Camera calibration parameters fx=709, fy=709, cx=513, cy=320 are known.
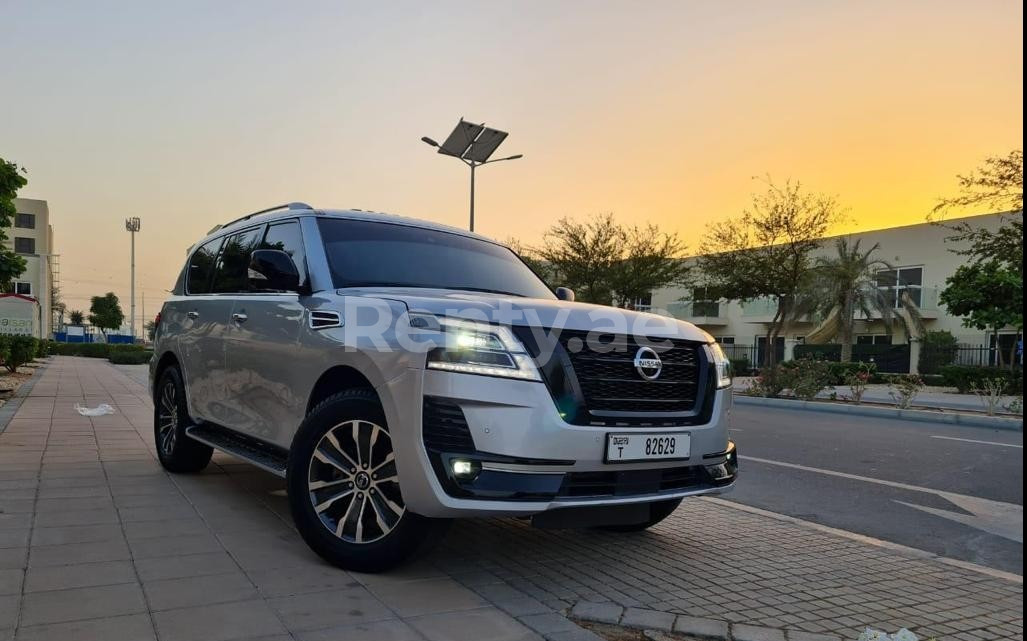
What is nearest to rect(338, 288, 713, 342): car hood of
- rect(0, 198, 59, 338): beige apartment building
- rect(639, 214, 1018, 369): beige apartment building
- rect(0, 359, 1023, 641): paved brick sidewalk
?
rect(0, 359, 1023, 641): paved brick sidewalk

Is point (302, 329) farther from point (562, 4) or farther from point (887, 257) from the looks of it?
point (887, 257)

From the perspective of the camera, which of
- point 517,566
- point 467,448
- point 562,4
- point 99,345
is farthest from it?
point 99,345

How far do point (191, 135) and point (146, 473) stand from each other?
42.3 feet

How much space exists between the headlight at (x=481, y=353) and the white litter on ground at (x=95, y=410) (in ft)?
30.3

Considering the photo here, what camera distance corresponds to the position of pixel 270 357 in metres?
4.24

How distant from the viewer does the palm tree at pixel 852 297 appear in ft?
109

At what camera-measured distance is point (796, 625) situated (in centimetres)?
315

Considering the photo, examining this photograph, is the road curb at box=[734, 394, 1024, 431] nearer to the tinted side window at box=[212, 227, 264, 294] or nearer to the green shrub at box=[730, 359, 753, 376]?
the tinted side window at box=[212, 227, 264, 294]

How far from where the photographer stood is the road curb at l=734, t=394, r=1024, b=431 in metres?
13.6

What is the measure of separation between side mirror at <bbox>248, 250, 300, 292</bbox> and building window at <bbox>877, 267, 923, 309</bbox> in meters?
36.7

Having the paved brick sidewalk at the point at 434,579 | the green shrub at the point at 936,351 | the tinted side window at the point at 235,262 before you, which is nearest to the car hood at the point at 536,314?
the paved brick sidewalk at the point at 434,579

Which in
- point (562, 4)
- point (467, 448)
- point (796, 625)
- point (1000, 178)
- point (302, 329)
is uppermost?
point (562, 4)

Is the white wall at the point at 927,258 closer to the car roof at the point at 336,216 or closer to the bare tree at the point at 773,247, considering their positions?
the bare tree at the point at 773,247

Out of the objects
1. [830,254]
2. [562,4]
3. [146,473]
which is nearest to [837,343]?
[830,254]
